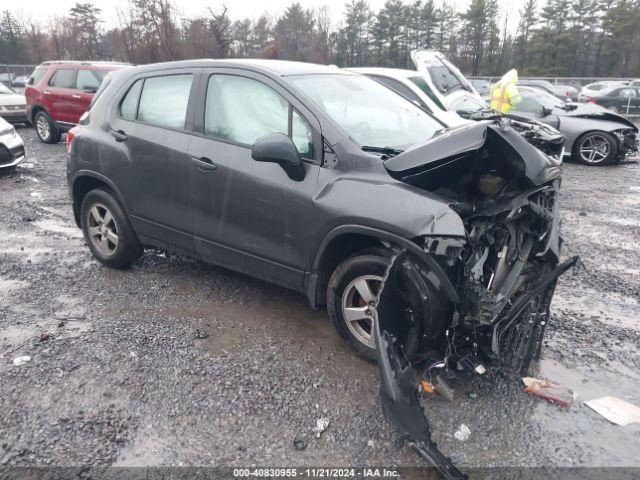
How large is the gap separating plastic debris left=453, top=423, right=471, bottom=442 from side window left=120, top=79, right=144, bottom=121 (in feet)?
11.8

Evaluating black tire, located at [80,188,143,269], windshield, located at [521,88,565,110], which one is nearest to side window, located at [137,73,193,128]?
black tire, located at [80,188,143,269]

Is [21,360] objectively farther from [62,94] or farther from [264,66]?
[62,94]

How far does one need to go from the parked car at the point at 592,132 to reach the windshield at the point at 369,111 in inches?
276

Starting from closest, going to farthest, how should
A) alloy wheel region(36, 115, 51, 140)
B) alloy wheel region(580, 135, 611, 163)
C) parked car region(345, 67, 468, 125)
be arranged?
parked car region(345, 67, 468, 125) → alloy wheel region(580, 135, 611, 163) → alloy wheel region(36, 115, 51, 140)

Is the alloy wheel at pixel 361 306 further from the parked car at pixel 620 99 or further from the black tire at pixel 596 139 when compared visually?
the parked car at pixel 620 99

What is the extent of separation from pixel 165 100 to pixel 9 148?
6.29 meters

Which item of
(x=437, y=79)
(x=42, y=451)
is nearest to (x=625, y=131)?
(x=437, y=79)

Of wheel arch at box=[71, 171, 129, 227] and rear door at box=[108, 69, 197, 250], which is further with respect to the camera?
wheel arch at box=[71, 171, 129, 227]

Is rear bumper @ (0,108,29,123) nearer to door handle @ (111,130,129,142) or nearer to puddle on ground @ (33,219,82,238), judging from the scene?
puddle on ground @ (33,219,82,238)

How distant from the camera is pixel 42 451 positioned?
104 inches

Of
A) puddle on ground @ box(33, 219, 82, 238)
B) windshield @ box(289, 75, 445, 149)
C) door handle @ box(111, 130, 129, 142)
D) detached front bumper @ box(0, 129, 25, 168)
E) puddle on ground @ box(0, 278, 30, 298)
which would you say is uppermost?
windshield @ box(289, 75, 445, 149)

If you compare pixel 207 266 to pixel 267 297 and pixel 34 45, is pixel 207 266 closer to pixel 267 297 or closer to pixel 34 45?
pixel 267 297

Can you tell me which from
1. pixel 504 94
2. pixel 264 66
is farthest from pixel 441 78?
pixel 264 66

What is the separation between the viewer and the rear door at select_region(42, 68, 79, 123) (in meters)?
Result: 12.1
